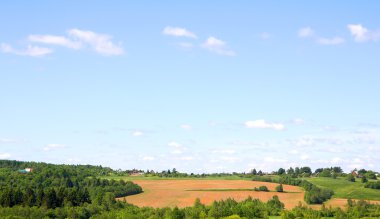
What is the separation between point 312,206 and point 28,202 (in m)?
95.6

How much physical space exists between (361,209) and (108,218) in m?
84.7

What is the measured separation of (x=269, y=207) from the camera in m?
186

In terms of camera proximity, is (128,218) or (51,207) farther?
(51,207)

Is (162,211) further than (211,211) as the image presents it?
No

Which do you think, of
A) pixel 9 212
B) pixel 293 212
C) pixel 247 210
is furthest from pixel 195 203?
pixel 9 212

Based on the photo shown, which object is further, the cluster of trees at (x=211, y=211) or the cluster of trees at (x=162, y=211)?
the cluster of trees at (x=211, y=211)

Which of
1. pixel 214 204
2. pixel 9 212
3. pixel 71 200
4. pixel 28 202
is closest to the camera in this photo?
pixel 9 212

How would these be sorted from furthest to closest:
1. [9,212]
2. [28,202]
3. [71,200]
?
[71,200] < [28,202] < [9,212]

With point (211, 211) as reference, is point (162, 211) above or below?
below

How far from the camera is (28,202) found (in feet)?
536

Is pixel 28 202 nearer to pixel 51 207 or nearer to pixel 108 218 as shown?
pixel 51 207

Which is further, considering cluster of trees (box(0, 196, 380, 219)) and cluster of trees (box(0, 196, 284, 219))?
cluster of trees (box(0, 196, 380, 219))

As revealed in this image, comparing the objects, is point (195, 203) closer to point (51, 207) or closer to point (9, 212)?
point (51, 207)

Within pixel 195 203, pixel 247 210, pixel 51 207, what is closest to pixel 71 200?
pixel 51 207
